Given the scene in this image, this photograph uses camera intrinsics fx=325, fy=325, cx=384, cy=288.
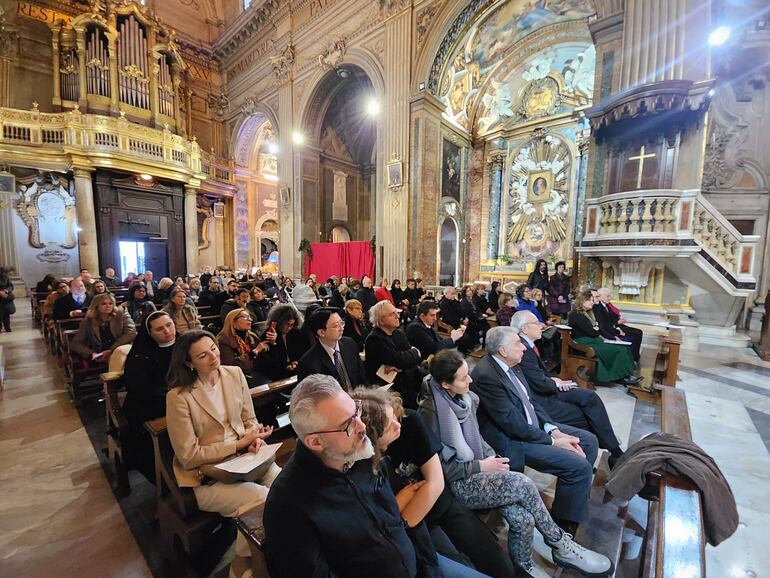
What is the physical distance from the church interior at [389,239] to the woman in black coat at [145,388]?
0.03 meters

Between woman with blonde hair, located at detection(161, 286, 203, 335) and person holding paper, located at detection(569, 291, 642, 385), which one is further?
person holding paper, located at detection(569, 291, 642, 385)

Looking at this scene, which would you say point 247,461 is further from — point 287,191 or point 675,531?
point 287,191

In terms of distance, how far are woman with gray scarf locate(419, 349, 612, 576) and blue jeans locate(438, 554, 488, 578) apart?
375 millimetres

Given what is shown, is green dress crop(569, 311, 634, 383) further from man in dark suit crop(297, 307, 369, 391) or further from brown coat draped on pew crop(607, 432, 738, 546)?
man in dark suit crop(297, 307, 369, 391)

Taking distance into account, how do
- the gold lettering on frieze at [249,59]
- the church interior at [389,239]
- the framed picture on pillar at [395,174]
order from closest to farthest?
1. the church interior at [389,239]
2. the framed picture on pillar at [395,174]
3. the gold lettering on frieze at [249,59]

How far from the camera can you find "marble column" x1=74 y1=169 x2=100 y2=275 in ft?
34.5

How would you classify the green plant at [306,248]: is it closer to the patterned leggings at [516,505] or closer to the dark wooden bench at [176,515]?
the dark wooden bench at [176,515]

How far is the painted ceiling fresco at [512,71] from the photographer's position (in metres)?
8.59

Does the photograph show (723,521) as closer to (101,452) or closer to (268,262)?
(101,452)

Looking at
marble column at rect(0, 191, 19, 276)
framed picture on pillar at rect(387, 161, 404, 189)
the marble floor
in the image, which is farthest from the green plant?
marble column at rect(0, 191, 19, 276)

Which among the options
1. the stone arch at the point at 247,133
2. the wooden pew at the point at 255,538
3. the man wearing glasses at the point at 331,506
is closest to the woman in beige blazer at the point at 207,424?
the wooden pew at the point at 255,538

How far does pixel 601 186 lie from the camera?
20.3 ft

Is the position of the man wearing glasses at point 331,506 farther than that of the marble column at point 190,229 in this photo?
No

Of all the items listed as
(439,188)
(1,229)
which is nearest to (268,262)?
(1,229)
